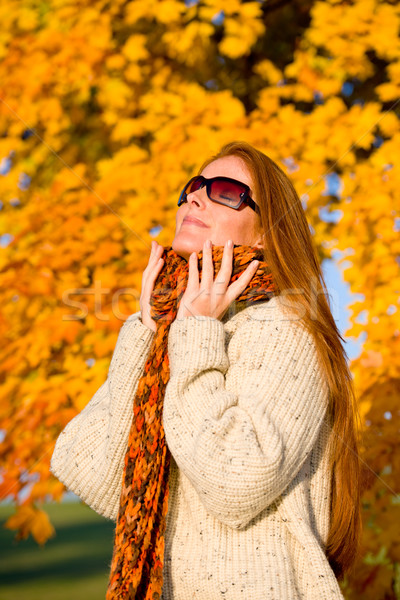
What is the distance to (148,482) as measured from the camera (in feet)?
5.06

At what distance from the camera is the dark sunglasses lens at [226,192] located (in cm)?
184

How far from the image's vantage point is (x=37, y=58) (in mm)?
3592

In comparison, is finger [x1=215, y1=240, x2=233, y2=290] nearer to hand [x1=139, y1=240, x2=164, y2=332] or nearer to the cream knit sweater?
the cream knit sweater

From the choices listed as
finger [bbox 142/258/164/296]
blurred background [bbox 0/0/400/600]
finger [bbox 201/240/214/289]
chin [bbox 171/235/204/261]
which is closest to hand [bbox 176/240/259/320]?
finger [bbox 201/240/214/289]

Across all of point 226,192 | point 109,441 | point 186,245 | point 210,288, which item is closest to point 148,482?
point 109,441

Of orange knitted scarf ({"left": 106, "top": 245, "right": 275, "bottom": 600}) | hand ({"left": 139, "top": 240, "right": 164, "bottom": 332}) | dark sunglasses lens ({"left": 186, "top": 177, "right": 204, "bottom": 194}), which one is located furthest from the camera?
dark sunglasses lens ({"left": 186, "top": 177, "right": 204, "bottom": 194})

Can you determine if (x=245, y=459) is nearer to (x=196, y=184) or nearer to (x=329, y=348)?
(x=329, y=348)

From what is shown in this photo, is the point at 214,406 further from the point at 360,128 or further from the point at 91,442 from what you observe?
the point at 360,128

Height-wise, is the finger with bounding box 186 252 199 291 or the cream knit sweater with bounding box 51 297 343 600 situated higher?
the finger with bounding box 186 252 199 291

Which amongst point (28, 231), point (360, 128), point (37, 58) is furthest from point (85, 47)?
point (360, 128)

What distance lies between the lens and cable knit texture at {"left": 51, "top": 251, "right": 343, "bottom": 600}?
135 cm

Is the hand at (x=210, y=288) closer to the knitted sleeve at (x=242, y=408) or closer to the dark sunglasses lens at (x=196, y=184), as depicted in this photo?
the knitted sleeve at (x=242, y=408)

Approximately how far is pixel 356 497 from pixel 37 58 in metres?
2.98

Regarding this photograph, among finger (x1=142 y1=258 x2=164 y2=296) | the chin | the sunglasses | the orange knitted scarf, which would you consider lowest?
the orange knitted scarf
